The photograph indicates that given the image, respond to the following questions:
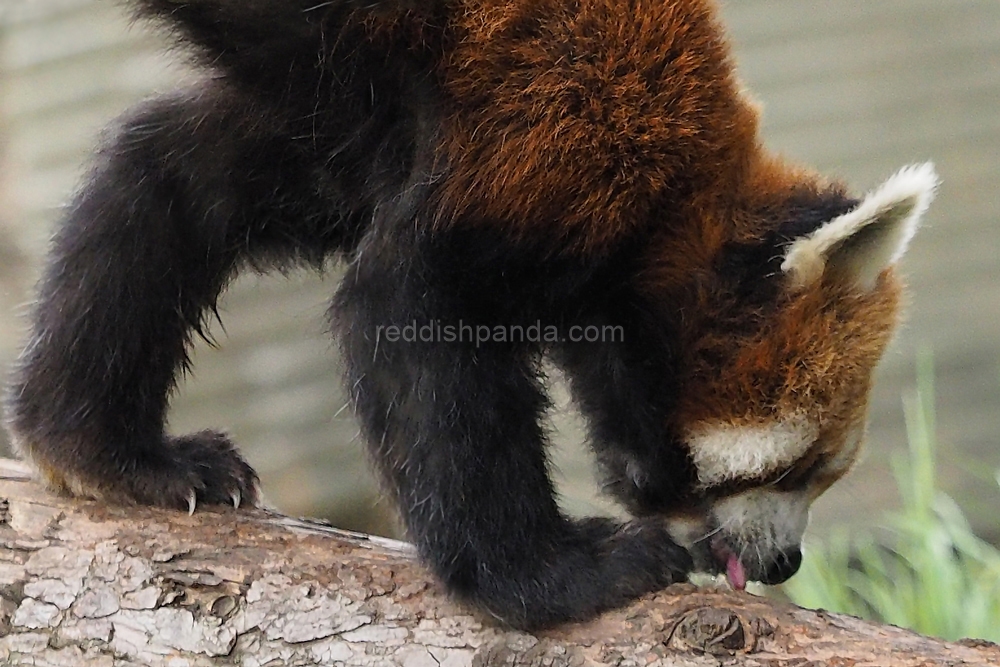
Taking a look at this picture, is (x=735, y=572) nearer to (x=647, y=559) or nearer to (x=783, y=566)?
(x=783, y=566)

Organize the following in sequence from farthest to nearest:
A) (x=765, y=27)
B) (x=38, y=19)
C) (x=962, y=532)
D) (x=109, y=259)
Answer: (x=765, y=27), (x=38, y=19), (x=962, y=532), (x=109, y=259)

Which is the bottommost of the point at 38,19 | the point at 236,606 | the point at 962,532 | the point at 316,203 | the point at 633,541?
the point at 962,532

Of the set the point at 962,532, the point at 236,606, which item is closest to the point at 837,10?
the point at 962,532

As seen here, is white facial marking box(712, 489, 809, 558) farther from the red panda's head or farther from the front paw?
the front paw

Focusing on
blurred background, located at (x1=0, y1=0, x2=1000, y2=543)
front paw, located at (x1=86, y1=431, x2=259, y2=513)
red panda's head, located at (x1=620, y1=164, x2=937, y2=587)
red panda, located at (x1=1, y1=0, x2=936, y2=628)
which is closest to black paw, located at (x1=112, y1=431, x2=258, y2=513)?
front paw, located at (x1=86, y1=431, x2=259, y2=513)

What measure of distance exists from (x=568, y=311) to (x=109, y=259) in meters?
0.88

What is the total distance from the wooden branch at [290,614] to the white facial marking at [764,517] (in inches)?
8.1

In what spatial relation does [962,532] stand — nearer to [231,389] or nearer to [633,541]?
[633,541]

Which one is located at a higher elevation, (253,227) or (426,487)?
(253,227)

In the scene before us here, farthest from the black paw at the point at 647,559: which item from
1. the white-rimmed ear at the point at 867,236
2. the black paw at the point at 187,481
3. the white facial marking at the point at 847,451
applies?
the black paw at the point at 187,481

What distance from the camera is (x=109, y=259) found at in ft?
6.18

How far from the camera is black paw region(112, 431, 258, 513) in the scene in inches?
76.4

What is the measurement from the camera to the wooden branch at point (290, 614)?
151cm

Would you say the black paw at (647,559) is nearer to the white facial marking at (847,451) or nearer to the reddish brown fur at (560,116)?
the white facial marking at (847,451)
